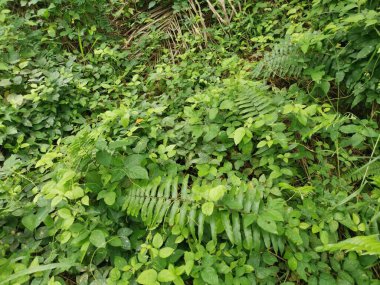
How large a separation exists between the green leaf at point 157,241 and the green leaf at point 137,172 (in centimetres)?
38

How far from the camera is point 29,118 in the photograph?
285cm

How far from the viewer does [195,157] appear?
244cm

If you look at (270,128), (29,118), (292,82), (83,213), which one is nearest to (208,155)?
(270,128)

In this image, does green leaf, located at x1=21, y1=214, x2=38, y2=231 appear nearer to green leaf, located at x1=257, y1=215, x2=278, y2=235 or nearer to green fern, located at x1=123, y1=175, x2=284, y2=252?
green fern, located at x1=123, y1=175, x2=284, y2=252

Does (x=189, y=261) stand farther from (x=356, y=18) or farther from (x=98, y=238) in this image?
(x=356, y=18)

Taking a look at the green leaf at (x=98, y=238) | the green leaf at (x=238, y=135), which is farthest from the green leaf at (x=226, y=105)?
the green leaf at (x=98, y=238)

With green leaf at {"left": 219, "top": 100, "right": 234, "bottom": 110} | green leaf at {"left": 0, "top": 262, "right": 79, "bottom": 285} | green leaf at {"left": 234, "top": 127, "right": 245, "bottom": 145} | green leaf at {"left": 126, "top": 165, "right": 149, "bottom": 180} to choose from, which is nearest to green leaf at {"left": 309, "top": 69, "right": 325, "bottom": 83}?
green leaf at {"left": 219, "top": 100, "right": 234, "bottom": 110}

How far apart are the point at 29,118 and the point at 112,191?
1.33 m

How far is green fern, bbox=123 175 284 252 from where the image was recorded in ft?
6.06

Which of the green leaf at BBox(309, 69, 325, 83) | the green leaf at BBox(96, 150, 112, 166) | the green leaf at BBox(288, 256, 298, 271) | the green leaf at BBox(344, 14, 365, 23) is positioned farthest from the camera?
the green leaf at BBox(309, 69, 325, 83)

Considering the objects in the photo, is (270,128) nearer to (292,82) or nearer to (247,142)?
(247,142)

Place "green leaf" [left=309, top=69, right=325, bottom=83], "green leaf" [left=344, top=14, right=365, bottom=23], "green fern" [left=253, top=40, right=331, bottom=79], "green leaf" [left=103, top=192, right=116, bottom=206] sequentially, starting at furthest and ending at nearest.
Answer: "green fern" [left=253, top=40, right=331, bottom=79], "green leaf" [left=309, top=69, right=325, bottom=83], "green leaf" [left=344, top=14, right=365, bottom=23], "green leaf" [left=103, top=192, right=116, bottom=206]

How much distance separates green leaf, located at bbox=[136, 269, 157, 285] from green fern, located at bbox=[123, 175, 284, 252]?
29 cm

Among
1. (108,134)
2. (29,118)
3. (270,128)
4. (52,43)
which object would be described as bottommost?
(270,128)
